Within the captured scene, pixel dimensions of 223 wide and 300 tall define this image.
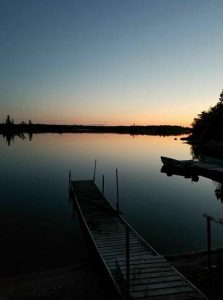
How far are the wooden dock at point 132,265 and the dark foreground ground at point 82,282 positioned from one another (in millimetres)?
685

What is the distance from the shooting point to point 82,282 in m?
13.8

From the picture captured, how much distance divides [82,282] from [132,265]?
7.64ft

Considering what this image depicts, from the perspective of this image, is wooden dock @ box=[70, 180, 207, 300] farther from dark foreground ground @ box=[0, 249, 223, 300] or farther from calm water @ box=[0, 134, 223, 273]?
calm water @ box=[0, 134, 223, 273]

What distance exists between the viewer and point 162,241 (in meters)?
19.9

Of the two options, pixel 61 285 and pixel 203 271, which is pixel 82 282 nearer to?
pixel 61 285

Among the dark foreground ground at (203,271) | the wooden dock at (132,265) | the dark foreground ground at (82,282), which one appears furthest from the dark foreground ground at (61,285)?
the dark foreground ground at (203,271)

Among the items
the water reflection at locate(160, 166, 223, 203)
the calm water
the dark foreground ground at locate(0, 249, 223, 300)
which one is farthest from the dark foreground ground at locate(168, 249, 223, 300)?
the water reflection at locate(160, 166, 223, 203)

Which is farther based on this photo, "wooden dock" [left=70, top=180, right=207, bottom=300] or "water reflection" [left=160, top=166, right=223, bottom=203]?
"water reflection" [left=160, top=166, right=223, bottom=203]

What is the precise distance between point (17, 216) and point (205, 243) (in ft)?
44.8

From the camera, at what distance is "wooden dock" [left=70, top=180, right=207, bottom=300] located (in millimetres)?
10867

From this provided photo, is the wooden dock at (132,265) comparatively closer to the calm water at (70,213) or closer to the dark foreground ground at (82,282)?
the dark foreground ground at (82,282)

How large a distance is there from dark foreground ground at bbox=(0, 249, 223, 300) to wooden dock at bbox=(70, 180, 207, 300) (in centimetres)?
69

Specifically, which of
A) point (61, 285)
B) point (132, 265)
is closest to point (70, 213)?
point (61, 285)

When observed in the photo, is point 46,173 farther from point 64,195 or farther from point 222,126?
point 222,126
